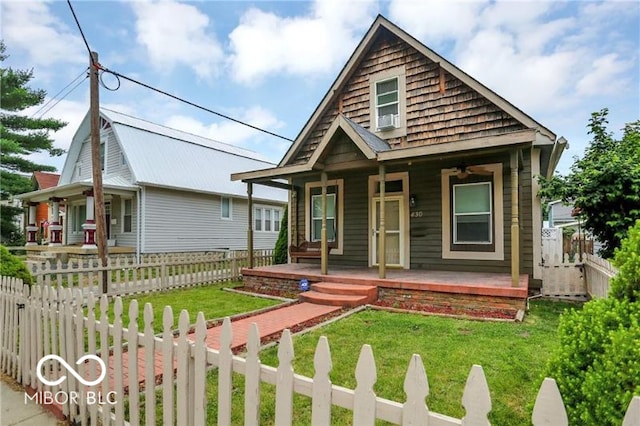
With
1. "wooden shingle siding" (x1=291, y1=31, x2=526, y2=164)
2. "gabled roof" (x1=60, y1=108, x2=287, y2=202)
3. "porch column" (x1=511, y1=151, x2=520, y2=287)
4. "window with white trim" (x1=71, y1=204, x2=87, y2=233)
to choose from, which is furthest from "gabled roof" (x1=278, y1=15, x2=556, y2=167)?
"window with white trim" (x1=71, y1=204, x2=87, y2=233)

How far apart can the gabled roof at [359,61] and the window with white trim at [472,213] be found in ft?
5.36

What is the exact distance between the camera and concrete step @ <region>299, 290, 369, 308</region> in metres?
6.72

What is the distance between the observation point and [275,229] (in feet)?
68.8

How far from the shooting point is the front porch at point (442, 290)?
6.09 m

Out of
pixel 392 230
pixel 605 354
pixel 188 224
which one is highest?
pixel 188 224

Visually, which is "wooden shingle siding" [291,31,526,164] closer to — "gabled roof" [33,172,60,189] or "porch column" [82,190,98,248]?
"porch column" [82,190,98,248]

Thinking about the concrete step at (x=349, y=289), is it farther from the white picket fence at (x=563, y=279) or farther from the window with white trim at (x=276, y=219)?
the window with white trim at (x=276, y=219)

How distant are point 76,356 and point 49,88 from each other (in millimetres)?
24303

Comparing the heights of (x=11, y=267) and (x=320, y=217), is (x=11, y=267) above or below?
below

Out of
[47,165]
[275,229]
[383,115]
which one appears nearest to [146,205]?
[275,229]

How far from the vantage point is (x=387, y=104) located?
9.97 meters

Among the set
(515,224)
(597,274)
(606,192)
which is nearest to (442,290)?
(515,224)

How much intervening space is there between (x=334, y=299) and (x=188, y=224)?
1176 centimetres
